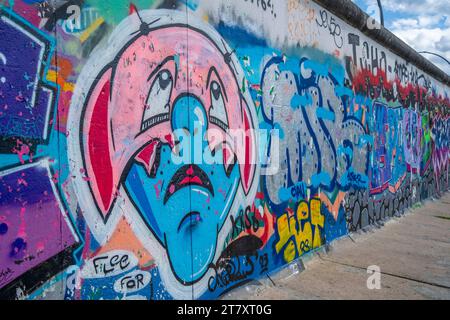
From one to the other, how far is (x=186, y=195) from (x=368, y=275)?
2.41m

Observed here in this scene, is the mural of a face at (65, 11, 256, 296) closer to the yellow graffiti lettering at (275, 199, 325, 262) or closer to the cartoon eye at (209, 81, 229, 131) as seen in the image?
the cartoon eye at (209, 81, 229, 131)

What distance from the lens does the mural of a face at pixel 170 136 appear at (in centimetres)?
227

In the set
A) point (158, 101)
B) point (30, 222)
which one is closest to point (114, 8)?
point (158, 101)

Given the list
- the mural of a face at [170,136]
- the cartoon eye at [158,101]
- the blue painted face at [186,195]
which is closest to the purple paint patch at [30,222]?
the mural of a face at [170,136]

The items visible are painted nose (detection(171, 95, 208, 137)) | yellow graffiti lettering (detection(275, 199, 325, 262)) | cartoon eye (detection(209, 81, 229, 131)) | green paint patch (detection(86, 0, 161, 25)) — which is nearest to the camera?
green paint patch (detection(86, 0, 161, 25))

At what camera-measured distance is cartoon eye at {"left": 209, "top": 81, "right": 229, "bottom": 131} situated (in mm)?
3056

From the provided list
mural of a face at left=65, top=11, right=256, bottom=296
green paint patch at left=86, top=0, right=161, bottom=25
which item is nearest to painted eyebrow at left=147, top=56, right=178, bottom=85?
mural of a face at left=65, top=11, right=256, bottom=296

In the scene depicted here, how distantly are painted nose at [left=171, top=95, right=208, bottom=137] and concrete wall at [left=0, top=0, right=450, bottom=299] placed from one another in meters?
0.01

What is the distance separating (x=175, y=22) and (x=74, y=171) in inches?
53.3

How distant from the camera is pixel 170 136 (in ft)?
8.83

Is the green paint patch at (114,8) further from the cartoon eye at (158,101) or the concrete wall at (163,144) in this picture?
the cartoon eye at (158,101)
